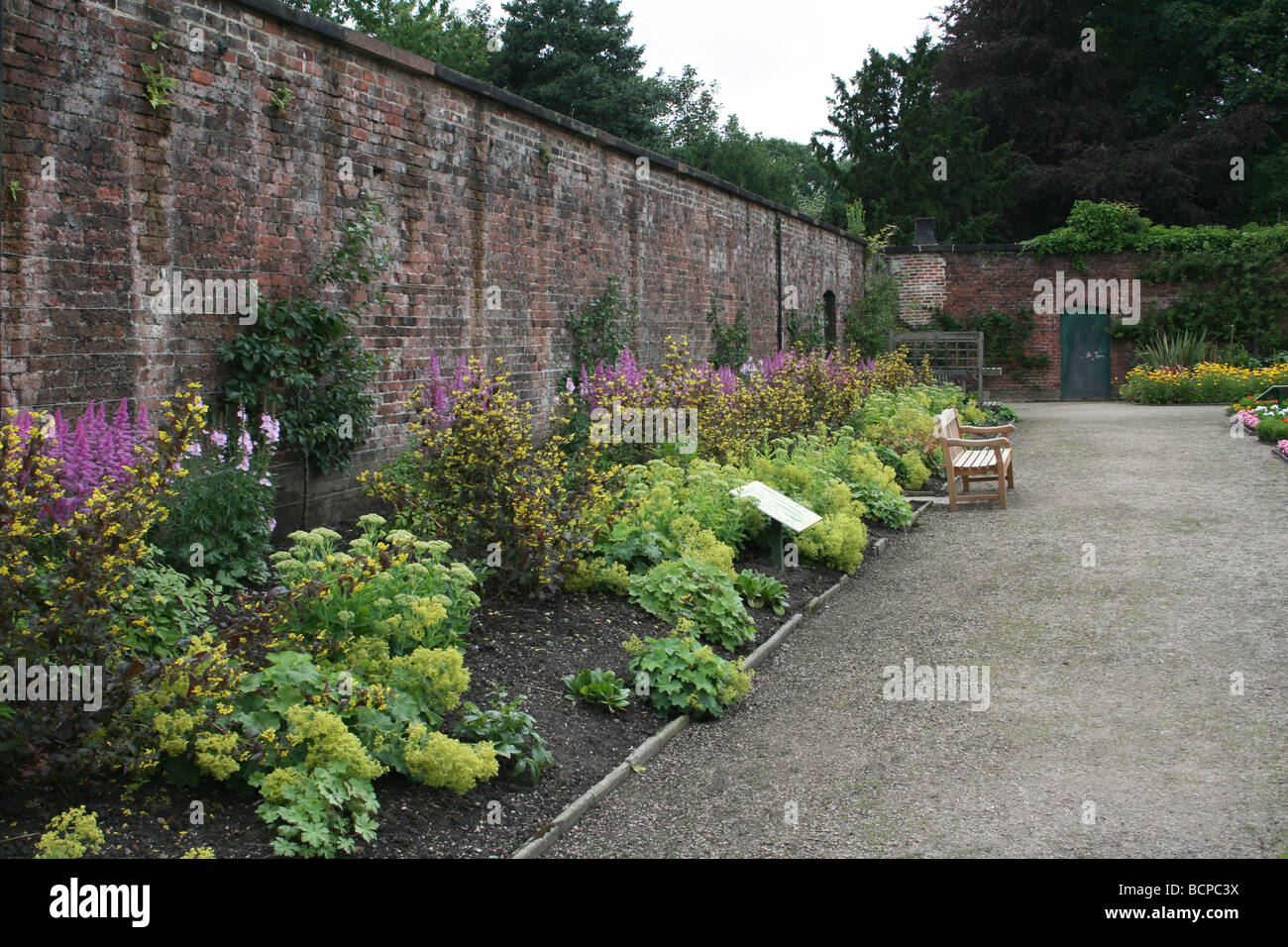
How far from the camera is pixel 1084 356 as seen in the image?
26.1m

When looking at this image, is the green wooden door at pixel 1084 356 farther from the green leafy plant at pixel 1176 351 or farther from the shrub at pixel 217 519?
the shrub at pixel 217 519

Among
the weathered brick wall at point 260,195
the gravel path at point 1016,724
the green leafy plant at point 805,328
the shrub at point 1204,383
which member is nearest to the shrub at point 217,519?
the weathered brick wall at point 260,195

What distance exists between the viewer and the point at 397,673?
3947mm

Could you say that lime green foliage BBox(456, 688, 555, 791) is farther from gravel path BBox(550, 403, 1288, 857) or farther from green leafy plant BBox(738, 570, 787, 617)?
green leafy plant BBox(738, 570, 787, 617)

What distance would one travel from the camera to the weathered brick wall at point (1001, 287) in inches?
1017

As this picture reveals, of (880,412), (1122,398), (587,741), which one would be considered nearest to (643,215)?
(880,412)

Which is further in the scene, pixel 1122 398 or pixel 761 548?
pixel 1122 398

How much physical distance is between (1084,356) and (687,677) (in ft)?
78.3

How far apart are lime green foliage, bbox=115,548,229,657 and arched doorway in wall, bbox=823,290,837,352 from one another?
60.4 ft

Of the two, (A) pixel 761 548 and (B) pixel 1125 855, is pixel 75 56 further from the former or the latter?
(B) pixel 1125 855

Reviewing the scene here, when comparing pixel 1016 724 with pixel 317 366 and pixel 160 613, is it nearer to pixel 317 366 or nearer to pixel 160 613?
pixel 160 613

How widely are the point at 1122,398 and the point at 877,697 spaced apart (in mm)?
21416

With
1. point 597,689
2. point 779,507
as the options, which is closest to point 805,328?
point 779,507
